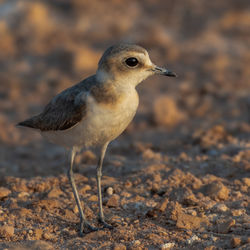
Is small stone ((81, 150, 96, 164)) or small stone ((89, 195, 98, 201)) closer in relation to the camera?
small stone ((89, 195, 98, 201))

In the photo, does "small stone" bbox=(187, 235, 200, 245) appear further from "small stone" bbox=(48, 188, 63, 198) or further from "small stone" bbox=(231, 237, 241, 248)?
"small stone" bbox=(48, 188, 63, 198)

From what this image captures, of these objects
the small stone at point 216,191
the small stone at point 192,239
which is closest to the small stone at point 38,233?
the small stone at point 192,239

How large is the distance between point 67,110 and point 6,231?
133cm

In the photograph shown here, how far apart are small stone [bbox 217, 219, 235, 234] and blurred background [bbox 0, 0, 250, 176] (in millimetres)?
2245

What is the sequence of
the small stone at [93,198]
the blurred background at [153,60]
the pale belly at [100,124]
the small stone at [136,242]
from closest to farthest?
1. the small stone at [136,242]
2. the pale belly at [100,124]
3. the small stone at [93,198]
4. the blurred background at [153,60]

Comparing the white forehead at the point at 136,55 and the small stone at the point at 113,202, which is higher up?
the white forehead at the point at 136,55

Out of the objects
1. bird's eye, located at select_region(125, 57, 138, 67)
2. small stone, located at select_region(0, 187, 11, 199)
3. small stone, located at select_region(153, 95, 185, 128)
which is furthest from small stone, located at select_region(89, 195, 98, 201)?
small stone, located at select_region(153, 95, 185, 128)

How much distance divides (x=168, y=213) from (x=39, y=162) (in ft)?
10.9

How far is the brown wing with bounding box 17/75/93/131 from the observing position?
4.75m

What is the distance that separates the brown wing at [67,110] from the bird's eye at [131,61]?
44cm

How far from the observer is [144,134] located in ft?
29.0

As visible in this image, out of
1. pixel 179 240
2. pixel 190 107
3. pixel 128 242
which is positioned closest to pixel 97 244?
pixel 128 242

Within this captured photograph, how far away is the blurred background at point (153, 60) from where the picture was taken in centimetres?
821

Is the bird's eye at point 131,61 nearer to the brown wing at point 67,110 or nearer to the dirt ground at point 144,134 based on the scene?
the brown wing at point 67,110
